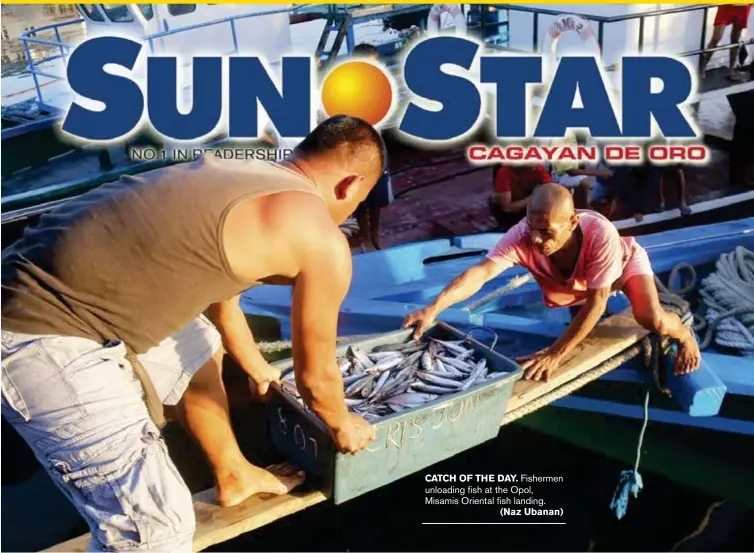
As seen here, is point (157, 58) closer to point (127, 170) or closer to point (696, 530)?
point (127, 170)

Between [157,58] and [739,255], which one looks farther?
[739,255]

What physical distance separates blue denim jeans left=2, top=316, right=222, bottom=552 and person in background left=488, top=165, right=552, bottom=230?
298cm

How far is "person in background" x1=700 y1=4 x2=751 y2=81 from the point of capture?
18.2 feet

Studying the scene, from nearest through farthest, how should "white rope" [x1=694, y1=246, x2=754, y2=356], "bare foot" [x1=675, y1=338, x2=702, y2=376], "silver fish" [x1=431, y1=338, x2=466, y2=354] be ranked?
1. "silver fish" [x1=431, y1=338, x2=466, y2=354]
2. "bare foot" [x1=675, y1=338, x2=702, y2=376]
3. "white rope" [x1=694, y1=246, x2=754, y2=356]

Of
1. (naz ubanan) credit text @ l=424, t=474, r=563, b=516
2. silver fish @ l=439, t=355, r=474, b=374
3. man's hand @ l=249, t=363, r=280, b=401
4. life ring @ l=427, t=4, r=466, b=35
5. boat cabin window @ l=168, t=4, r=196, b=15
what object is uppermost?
boat cabin window @ l=168, t=4, r=196, b=15

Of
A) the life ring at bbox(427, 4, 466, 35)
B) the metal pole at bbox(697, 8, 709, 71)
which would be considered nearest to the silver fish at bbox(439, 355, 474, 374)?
the life ring at bbox(427, 4, 466, 35)

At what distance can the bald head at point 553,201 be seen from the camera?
8.44 feet

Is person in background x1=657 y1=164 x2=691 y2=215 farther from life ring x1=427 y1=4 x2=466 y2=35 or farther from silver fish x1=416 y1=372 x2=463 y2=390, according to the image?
silver fish x1=416 y1=372 x2=463 y2=390

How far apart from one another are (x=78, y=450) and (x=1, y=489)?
2376 millimetres

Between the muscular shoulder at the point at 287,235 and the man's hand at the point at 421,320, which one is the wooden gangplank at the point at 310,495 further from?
the muscular shoulder at the point at 287,235

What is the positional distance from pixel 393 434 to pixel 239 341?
54cm

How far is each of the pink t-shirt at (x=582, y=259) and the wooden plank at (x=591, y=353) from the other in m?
0.17

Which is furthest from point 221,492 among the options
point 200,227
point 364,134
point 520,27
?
point 520,27

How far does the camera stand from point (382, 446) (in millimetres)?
2242
